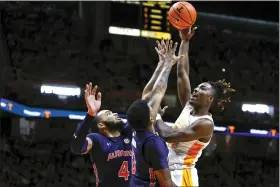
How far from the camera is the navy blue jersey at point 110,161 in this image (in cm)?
463

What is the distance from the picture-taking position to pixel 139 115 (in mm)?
3576

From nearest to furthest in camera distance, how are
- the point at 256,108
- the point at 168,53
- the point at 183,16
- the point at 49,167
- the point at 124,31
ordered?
the point at 168,53 < the point at 183,16 < the point at 49,167 < the point at 124,31 < the point at 256,108

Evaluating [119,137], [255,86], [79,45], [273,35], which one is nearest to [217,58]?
[255,86]

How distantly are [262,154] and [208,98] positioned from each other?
9.47m

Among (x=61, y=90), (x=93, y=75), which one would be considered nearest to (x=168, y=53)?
(x=61, y=90)

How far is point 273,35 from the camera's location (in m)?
14.6

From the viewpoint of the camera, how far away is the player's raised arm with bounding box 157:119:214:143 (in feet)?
12.7

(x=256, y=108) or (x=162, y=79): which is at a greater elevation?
(x=162, y=79)

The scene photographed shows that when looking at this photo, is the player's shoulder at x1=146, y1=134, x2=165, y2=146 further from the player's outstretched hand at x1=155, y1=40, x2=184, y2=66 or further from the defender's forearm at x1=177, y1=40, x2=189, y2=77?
the defender's forearm at x1=177, y1=40, x2=189, y2=77

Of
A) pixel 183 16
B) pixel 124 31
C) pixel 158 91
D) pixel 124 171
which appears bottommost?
pixel 124 31

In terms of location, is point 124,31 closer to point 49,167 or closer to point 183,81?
point 49,167

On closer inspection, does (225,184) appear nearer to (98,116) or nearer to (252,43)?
(252,43)

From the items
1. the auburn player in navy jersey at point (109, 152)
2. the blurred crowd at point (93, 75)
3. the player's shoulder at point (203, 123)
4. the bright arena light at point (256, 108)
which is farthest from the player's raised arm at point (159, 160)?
the bright arena light at point (256, 108)

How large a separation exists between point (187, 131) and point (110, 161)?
102 centimetres
